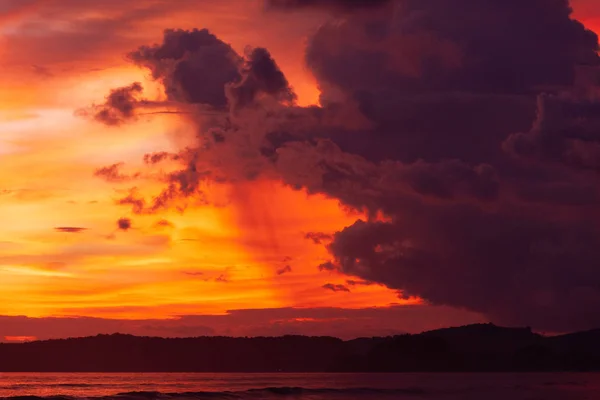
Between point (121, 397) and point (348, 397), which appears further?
point (348, 397)

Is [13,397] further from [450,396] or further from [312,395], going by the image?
[450,396]

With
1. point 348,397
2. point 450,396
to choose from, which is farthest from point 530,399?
point 348,397

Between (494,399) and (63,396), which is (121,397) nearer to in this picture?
(63,396)

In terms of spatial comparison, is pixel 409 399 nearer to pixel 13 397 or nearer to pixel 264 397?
pixel 264 397

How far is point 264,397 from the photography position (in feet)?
540

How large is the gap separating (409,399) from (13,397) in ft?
223

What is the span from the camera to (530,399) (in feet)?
513

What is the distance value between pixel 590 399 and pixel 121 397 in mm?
80550

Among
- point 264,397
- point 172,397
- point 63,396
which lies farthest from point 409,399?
point 63,396

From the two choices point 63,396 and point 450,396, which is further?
point 450,396

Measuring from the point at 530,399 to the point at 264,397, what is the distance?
47.4 m

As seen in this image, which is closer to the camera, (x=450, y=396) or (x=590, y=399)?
(x=590, y=399)

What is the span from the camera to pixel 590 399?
153125 millimetres

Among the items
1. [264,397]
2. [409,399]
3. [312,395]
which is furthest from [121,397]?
[409,399]
